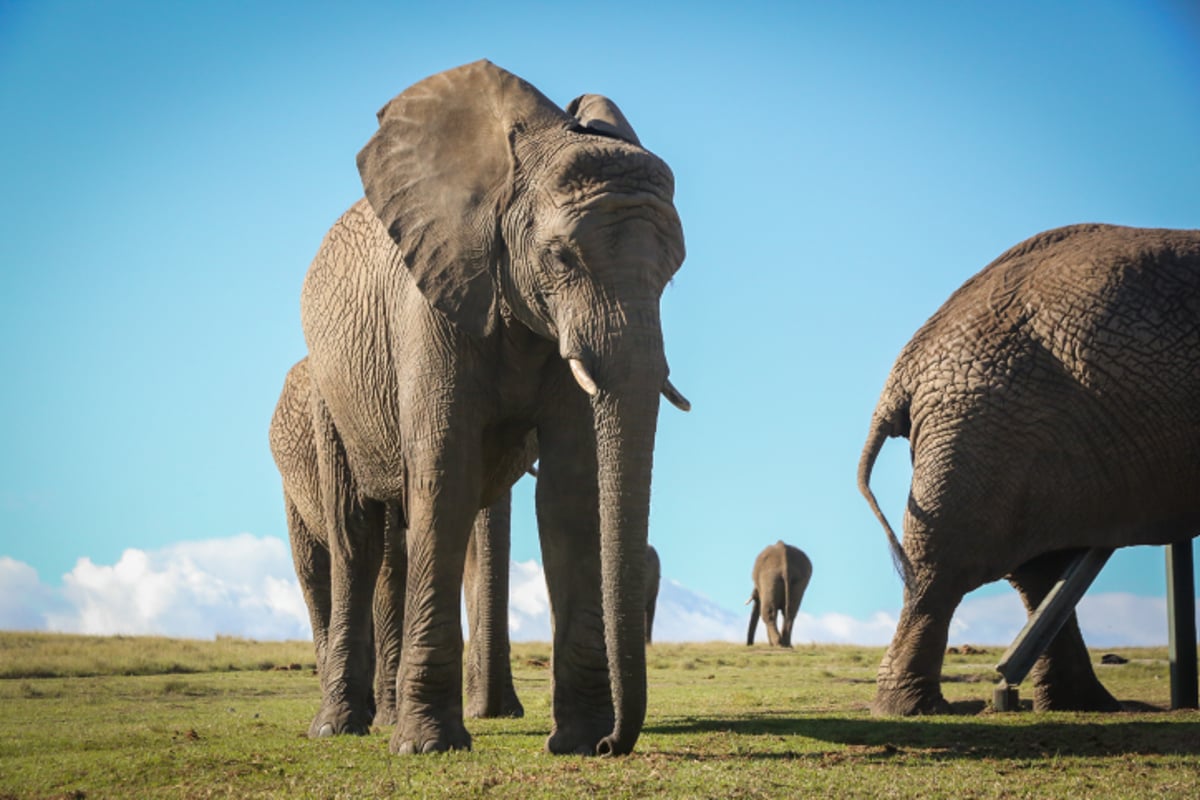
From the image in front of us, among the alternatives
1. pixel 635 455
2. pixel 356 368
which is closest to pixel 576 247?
pixel 635 455

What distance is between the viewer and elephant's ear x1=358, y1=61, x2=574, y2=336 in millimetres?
9031

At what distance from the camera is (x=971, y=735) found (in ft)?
31.3

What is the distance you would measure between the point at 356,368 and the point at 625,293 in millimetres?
3433

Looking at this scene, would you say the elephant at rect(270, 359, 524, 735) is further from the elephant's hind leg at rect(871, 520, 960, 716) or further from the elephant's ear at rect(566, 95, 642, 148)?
the elephant's ear at rect(566, 95, 642, 148)

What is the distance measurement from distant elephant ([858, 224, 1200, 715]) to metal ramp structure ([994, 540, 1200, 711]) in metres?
0.33

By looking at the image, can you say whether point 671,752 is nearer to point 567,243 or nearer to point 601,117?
point 567,243

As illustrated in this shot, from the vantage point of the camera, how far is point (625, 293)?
8086 millimetres

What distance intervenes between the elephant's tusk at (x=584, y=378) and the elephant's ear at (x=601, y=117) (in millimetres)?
1507

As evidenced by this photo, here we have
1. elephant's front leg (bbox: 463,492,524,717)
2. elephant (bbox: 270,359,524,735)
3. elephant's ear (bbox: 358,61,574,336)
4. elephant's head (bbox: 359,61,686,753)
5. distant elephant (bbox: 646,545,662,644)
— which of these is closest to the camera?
elephant's head (bbox: 359,61,686,753)

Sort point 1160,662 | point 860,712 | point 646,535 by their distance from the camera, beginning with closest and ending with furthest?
point 646,535 < point 860,712 < point 1160,662

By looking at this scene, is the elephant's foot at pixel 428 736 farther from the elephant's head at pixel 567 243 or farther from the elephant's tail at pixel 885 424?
the elephant's tail at pixel 885 424

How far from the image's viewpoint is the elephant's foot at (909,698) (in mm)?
11430

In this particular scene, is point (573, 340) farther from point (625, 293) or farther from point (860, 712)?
point (860, 712)

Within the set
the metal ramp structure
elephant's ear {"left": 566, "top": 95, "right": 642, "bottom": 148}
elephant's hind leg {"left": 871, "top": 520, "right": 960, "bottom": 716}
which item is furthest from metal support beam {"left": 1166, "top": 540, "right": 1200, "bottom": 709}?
elephant's ear {"left": 566, "top": 95, "right": 642, "bottom": 148}
